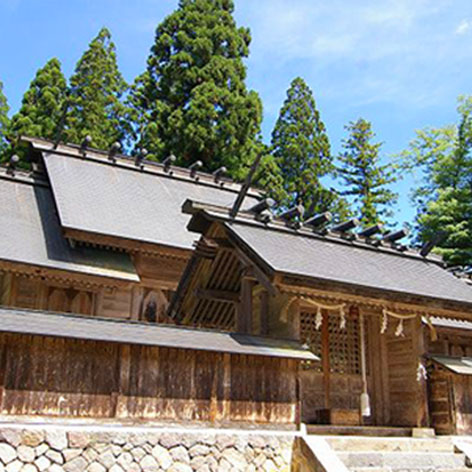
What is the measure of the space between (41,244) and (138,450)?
627 centimetres

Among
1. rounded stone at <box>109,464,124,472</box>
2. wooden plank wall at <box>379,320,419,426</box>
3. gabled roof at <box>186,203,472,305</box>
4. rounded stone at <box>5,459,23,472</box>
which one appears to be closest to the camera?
rounded stone at <box>5,459,23,472</box>

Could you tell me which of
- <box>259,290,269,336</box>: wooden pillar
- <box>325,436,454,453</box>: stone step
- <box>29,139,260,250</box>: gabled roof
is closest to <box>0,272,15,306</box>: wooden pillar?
<box>29,139,260,250</box>: gabled roof

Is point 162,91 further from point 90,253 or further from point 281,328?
point 281,328

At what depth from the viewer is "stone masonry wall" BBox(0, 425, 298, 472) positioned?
23.7 ft

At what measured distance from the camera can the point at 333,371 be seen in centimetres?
1208

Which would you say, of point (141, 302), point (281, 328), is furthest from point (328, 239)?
point (141, 302)

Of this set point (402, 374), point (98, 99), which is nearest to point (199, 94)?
point (98, 99)

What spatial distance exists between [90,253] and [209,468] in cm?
658

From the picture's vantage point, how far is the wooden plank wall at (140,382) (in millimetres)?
7664

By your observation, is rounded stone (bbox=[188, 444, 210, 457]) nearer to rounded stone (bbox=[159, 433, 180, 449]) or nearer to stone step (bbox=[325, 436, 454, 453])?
rounded stone (bbox=[159, 433, 180, 449])

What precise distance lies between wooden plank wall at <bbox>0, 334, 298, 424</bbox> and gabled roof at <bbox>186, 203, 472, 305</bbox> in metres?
1.54

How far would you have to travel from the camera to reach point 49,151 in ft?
56.5

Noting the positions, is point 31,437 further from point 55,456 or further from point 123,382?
point 123,382

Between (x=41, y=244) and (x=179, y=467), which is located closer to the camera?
(x=179, y=467)
